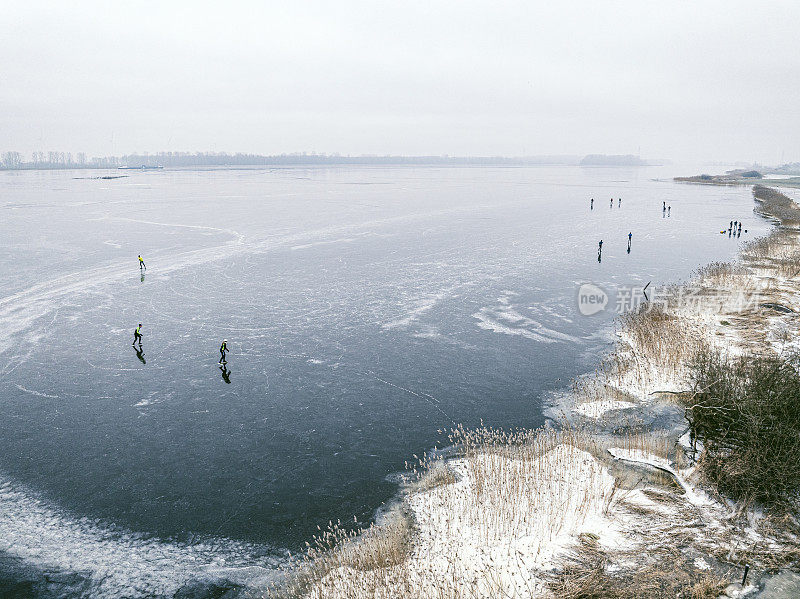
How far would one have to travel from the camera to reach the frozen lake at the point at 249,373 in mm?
16812

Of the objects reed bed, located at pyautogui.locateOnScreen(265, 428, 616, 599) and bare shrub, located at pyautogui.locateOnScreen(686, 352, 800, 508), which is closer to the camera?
reed bed, located at pyautogui.locateOnScreen(265, 428, 616, 599)

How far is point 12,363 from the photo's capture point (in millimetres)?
27688

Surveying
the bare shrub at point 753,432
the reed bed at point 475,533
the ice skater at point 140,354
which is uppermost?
the bare shrub at point 753,432

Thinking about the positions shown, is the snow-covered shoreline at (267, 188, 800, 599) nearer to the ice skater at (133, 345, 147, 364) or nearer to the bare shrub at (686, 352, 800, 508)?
the bare shrub at (686, 352, 800, 508)

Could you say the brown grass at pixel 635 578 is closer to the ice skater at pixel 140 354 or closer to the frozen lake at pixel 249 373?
the frozen lake at pixel 249 373

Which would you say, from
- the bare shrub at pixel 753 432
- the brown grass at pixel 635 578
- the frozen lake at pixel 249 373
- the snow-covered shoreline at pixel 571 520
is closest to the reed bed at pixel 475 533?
the snow-covered shoreline at pixel 571 520

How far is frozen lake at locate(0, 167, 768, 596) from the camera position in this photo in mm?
16812

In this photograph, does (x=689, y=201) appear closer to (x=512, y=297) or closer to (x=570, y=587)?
(x=512, y=297)

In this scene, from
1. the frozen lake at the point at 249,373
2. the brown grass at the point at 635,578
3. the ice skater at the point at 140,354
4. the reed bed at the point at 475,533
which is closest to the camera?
the brown grass at the point at 635,578

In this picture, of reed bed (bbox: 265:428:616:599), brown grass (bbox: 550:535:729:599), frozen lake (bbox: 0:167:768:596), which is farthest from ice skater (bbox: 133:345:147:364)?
brown grass (bbox: 550:535:729:599)

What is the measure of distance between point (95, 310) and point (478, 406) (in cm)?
2923

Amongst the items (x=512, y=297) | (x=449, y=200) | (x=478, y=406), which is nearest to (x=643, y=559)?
(x=478, y=406)

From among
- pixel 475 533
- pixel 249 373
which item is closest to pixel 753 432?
pixel 475 533

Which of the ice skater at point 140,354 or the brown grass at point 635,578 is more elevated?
the ice skater at point 140,354
